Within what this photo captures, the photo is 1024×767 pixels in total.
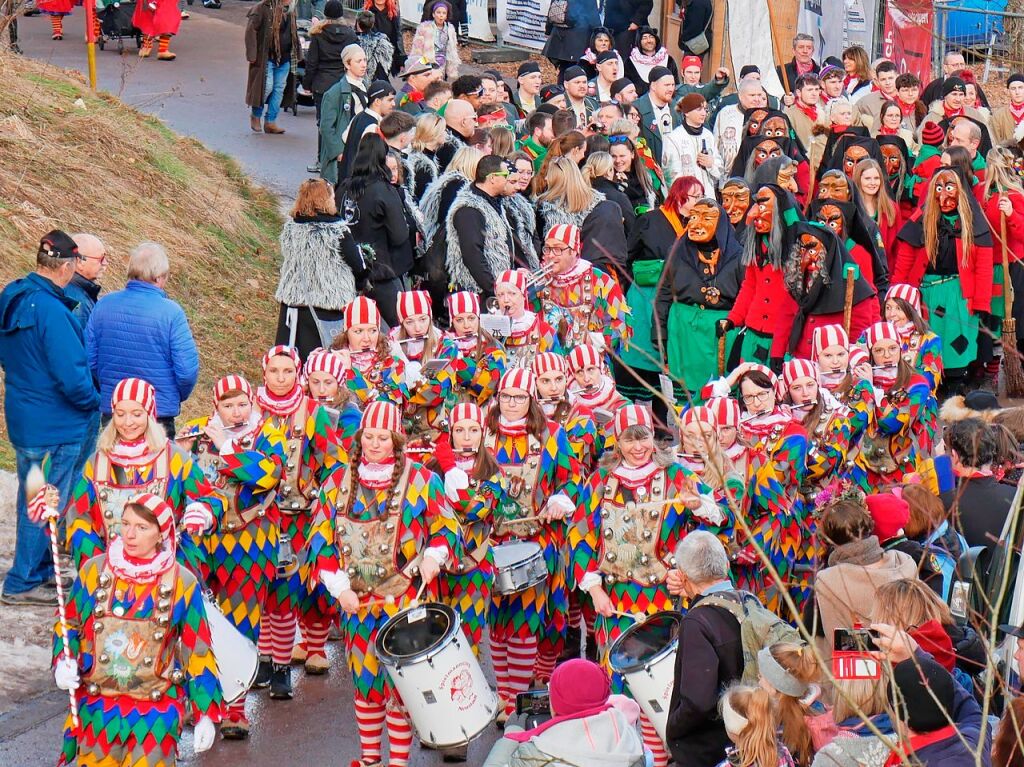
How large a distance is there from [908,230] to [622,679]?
6.58 m

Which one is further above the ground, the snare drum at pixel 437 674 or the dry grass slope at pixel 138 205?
the dry grass slope at pixel 138 205

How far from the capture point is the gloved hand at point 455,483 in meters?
8.06

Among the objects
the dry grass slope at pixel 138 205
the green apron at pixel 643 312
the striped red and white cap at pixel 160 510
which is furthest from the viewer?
the dry grass slope at pixel 138 205

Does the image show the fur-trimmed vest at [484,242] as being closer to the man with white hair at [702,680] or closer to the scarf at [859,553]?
the scarf at [859,553]

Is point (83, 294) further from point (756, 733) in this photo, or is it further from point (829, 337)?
point (756, 733)

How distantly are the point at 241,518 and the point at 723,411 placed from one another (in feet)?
8.20

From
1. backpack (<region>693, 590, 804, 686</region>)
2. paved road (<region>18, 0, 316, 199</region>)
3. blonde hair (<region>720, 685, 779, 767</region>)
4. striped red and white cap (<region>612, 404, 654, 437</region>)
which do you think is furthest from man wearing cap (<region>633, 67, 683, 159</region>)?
blonde hair (<region>720, 685, 779, 767</region>)

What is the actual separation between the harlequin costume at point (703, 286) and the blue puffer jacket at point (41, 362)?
173 inches

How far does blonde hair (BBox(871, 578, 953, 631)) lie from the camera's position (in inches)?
238

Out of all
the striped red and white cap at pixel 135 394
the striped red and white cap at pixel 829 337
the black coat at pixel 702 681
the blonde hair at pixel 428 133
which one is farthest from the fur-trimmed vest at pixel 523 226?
the black coat at pixel 702 681

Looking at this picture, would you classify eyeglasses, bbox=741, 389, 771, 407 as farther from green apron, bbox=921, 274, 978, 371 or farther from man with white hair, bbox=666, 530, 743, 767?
green apron, bbox=921, 274, 978, 371

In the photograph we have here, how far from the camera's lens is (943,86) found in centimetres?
1534

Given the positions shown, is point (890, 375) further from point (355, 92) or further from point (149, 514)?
point (355, 92)

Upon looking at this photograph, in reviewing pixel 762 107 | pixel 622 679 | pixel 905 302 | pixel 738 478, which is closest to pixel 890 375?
pixel 905 302
